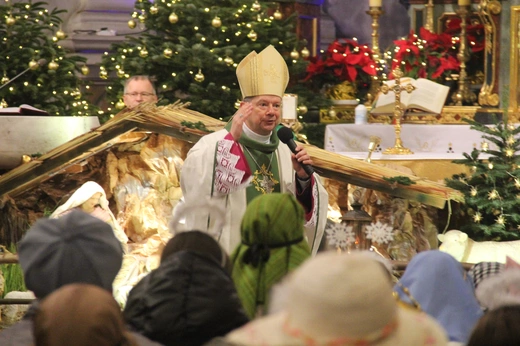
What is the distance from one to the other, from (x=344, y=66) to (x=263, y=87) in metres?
5.17

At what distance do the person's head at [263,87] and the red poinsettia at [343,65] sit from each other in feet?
15.3

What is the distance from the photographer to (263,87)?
619 cm

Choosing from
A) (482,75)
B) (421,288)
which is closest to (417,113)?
(482,75)

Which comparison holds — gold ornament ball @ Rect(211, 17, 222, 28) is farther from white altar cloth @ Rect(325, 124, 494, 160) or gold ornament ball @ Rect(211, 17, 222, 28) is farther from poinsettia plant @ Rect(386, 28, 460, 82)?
poinsettia plant @ Rect(386, 28, 460, 82)

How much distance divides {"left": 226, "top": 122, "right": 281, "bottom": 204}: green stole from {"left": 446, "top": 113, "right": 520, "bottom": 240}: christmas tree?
1714 mm

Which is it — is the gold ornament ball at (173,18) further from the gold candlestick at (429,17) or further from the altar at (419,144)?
the gold candlestick at (429,17)

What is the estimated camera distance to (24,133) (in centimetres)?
796

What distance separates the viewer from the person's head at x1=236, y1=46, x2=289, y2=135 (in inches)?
238

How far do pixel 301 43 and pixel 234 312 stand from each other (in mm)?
8327

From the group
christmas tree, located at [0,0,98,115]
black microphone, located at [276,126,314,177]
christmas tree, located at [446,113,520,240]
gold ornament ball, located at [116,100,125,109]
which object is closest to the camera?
black microphone, located at [276,126,314,177]

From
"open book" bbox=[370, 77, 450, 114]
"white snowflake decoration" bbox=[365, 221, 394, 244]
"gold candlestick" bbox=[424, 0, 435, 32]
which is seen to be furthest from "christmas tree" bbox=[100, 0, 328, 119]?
"white snowflake decoration" bbox=[365, 221, 394, 244]

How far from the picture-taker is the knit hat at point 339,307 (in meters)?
2.40

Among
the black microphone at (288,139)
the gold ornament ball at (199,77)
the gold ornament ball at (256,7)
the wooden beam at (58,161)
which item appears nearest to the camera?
the black microphone at (288,139)

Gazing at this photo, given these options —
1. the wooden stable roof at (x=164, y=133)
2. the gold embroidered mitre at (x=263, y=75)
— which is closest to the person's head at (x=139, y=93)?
the wooden stable roof at (x=164, y=133)
